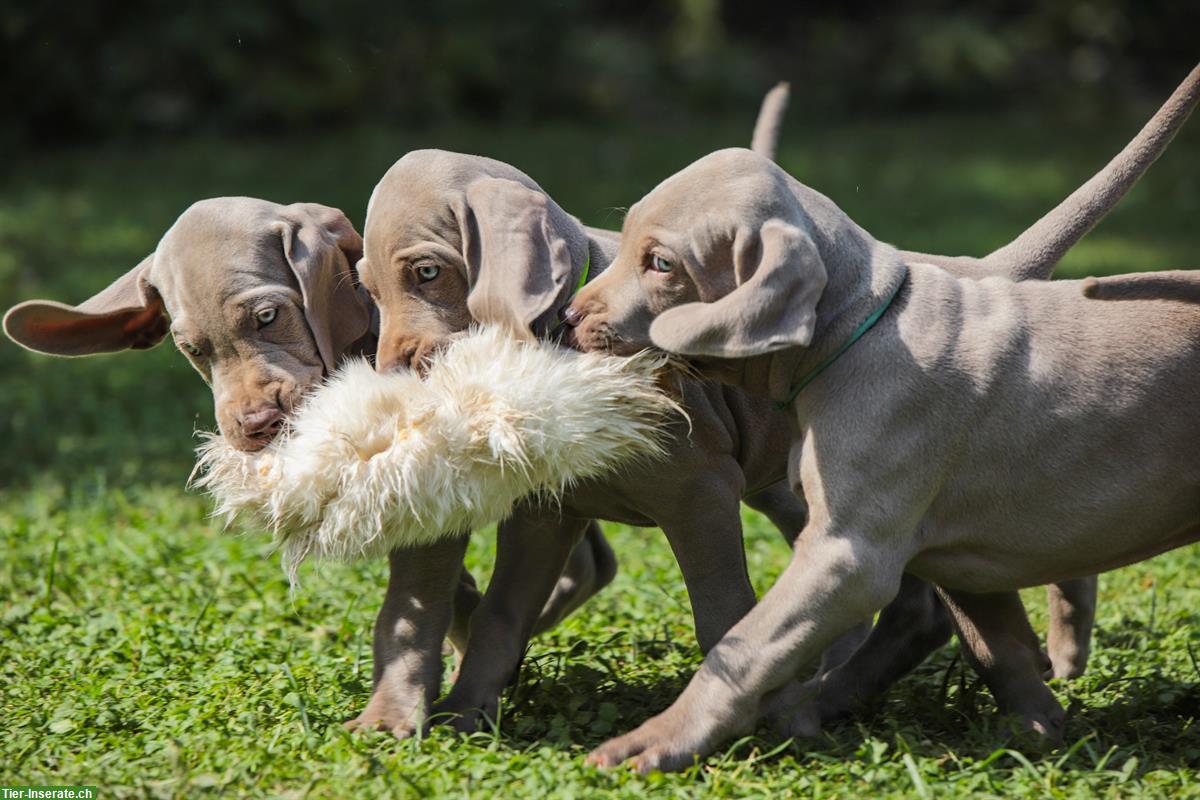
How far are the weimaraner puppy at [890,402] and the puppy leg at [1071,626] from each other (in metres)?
0.76

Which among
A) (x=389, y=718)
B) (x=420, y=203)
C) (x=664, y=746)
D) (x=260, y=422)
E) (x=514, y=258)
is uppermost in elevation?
(x=420, y=203)

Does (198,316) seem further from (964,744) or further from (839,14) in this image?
(839,14)

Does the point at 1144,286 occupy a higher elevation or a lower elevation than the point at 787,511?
higher

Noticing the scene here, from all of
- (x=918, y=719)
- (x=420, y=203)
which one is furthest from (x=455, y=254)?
(x=918, y=719)

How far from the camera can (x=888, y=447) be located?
161 inches

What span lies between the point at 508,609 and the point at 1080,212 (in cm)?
223

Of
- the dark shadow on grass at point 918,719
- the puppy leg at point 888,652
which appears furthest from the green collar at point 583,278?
the puppy leg at point 888,652

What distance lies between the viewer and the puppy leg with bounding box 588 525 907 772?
13.2 feet

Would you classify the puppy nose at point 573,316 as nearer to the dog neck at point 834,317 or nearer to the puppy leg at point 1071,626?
the dog neck at point 834,317

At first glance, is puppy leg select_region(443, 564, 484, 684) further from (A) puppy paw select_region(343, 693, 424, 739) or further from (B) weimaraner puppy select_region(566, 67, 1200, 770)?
(B) weimaraner puppy select_region(566, 67, 1200, 770)

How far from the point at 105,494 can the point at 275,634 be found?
2149mm

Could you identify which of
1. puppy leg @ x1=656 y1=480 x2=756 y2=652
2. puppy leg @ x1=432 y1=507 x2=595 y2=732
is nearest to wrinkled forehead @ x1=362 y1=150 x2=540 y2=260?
puppy leg @ x1=432 y1=507 x2=595 y2=732

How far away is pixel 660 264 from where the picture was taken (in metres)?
4.26

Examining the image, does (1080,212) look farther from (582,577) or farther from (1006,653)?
(582,577)
